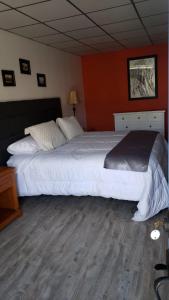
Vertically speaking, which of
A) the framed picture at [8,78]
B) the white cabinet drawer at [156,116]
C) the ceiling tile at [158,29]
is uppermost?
the ceiling tile at [158,29]

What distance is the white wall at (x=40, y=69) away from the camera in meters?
3.43

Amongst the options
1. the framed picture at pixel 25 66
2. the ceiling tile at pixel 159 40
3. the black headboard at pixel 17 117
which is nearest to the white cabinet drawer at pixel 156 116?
the ceiling tile at pixel 159 40

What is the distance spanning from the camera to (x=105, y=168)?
275 cm

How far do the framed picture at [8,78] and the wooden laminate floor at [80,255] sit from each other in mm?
1719

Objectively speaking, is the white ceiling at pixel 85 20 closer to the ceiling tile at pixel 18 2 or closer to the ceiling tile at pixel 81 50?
the ceiling tile at pixel 18 2

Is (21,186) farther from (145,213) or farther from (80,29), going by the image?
(80,29)

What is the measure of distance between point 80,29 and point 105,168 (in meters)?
2.10

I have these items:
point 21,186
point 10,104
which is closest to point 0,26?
point 10,104

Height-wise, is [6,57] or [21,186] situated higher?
[6,57]

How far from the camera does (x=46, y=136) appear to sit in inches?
136

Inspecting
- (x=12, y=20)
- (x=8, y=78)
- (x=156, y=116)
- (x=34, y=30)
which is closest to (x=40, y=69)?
(x=34, y=30)

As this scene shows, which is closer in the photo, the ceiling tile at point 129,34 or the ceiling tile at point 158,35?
the ceiling tile at point 129,34

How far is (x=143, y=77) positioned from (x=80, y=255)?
4.36 m

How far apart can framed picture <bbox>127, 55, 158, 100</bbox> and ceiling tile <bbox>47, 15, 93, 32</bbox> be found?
235cm
